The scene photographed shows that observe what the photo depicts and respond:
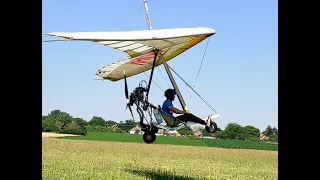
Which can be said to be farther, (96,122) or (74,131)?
(96,122)

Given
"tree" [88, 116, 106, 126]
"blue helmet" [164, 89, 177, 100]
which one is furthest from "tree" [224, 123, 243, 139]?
"blue helmet" [164, 89, 177, 100]

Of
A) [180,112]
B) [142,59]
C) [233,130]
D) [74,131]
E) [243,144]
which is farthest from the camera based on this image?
[74,131]

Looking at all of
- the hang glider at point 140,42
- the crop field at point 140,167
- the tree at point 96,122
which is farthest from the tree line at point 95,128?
the hang glider at point 140,42

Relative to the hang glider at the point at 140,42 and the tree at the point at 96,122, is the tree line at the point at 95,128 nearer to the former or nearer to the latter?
the tree at the point at 96,122

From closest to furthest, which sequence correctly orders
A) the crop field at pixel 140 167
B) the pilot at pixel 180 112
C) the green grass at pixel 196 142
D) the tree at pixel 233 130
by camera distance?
the pilot at pixel 180 112 → the crop field at pixel 140 167 → the green grass at pixel 196 142 → the tree at pixel 233 130

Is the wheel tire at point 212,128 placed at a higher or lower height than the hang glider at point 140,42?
lower

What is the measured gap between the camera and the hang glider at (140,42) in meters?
10.1

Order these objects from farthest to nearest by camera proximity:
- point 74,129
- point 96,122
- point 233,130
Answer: point 96,122 < point 74,129 < point 233,130

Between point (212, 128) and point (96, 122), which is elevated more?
point (212, 128)

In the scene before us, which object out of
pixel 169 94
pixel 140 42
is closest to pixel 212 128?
pixel 169 94

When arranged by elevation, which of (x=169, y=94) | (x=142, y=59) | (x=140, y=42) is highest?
(x=140, y=42)

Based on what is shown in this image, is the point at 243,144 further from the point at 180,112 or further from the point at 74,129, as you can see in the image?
the point at 180,112

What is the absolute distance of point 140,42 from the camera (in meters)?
10.8
